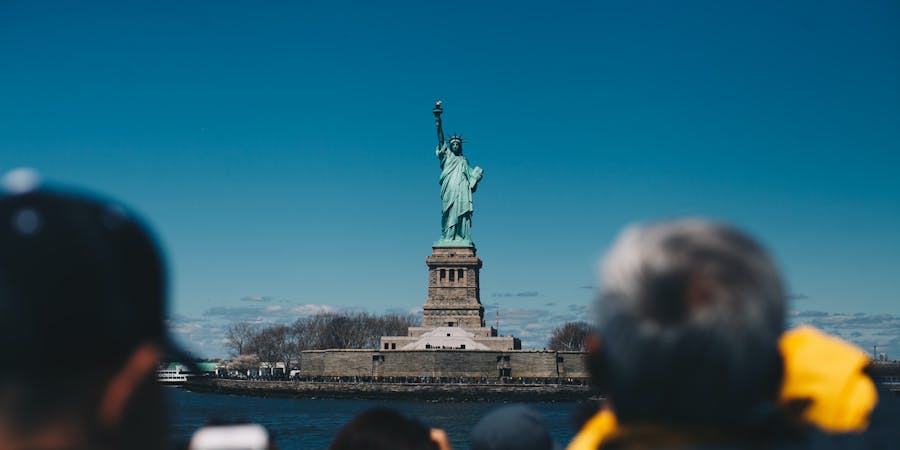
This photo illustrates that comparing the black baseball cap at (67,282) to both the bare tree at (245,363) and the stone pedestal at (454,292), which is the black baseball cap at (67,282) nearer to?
the stone pedestal at (454,292)

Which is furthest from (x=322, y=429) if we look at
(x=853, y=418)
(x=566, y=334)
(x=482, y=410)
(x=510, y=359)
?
(x=566, y=334)

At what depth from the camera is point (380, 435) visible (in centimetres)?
366

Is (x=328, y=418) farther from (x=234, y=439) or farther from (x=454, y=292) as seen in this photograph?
(x=234, y=439)

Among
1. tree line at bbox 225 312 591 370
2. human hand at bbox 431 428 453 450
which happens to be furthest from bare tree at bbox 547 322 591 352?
human hand at bbox 431 428 453 450

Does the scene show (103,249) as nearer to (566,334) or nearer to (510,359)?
(510,359)

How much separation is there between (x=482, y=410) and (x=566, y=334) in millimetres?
69116

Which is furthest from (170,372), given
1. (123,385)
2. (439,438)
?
(439,438)

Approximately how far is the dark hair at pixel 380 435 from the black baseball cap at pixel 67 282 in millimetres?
2217

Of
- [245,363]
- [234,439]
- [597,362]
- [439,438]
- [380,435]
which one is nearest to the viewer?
[597,362]

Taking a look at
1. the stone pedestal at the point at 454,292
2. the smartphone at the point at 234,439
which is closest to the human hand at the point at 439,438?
the smartphone at the point at 234,439

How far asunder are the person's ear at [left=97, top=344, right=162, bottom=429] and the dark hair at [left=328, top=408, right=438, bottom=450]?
7.21 feet

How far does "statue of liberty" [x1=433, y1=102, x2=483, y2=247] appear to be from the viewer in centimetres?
6681

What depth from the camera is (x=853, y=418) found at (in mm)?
1962

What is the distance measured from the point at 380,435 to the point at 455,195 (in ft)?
208
